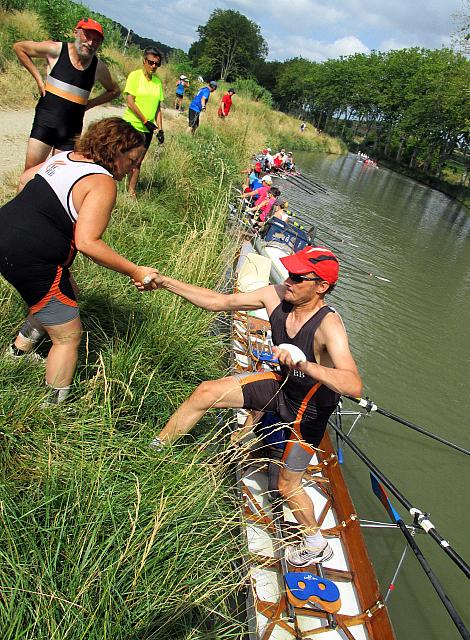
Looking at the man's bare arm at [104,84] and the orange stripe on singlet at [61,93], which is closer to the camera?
the orange stripe on singlet at [61,93]

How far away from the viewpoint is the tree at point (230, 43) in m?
84.8

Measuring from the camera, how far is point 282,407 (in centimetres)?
338

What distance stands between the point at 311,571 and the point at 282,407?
1221 mm

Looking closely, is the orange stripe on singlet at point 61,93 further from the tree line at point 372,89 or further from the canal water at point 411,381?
the tree line at point 372,89

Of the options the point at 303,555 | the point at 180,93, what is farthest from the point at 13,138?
the point at 180,93

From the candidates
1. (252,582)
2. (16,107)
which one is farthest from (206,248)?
(16,107)

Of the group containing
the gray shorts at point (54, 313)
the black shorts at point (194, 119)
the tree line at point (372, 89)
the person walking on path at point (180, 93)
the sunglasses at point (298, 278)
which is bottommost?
the gray shorts at point (54, 313)

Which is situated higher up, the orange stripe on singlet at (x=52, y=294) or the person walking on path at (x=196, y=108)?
the person walking on path at (x=196, y=108)

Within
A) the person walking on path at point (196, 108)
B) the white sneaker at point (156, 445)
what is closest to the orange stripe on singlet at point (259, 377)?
the white sneaker at point (156, 445)

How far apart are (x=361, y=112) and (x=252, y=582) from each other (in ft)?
289

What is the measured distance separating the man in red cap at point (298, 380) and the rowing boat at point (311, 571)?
172 mm

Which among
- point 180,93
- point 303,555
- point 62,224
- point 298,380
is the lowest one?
point 303,555

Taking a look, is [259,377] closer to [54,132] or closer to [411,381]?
[54,132]

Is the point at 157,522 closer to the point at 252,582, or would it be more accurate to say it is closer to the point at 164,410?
the point at 252,582
